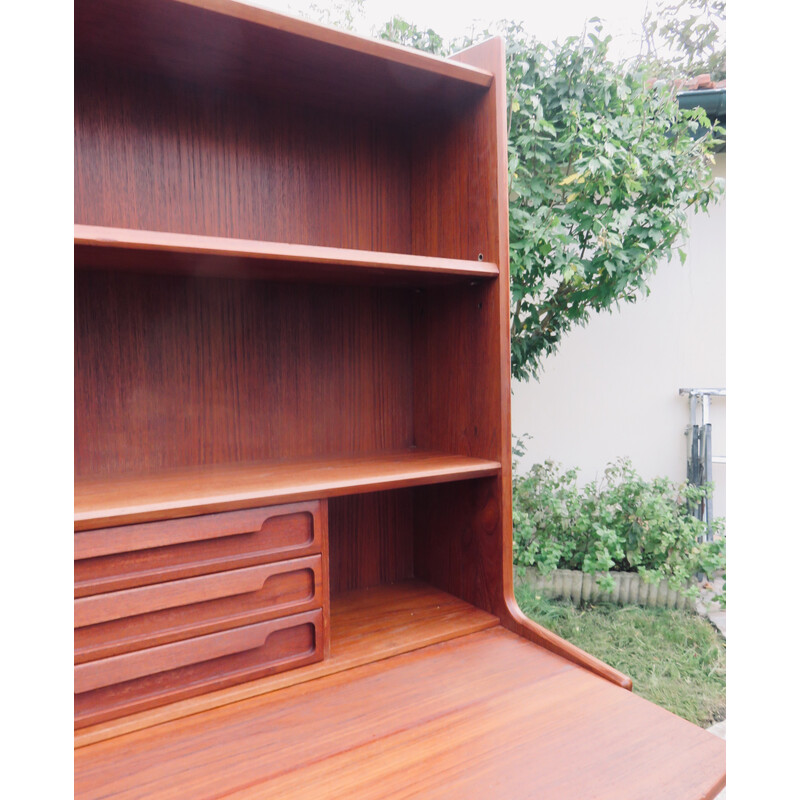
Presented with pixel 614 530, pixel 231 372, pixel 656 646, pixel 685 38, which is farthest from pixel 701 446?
pixel 231 372

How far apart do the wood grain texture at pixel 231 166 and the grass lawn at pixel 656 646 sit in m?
1.69

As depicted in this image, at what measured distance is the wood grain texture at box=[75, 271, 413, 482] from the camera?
4.31 feet

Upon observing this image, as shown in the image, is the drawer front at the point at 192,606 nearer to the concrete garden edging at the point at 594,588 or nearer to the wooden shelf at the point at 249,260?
the wooden shelf at the point at 249,260

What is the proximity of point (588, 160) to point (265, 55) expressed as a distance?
127cm

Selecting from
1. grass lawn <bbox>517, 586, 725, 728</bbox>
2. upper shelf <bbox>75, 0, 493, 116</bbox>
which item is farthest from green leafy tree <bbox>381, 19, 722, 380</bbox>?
grass lawn <bbox>517, 586, 725, 728</bbox>

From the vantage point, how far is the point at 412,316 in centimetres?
166

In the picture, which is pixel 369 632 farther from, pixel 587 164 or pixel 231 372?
pixel 587 164

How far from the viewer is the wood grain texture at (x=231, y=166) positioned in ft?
4.22

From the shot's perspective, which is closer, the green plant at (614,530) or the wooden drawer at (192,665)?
the wooden drawer at (192,665)

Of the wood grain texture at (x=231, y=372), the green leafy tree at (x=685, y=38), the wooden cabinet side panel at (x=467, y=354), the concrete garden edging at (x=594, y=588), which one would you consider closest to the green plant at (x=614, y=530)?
the concrete garden edging at (x=594, y=588)

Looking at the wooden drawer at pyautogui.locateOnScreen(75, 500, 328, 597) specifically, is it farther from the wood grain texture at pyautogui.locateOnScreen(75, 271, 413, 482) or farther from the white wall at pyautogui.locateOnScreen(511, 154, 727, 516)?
the white wall at pyautogui.locateOnScreen(511, 154, 727, 516)

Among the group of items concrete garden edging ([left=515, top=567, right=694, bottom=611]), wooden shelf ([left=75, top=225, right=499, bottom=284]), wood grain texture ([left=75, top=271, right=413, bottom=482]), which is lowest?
concrete garden edging ([left=515, top=567, right=694, bottom=611])

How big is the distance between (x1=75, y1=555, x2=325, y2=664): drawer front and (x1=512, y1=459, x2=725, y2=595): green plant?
1.55 m
